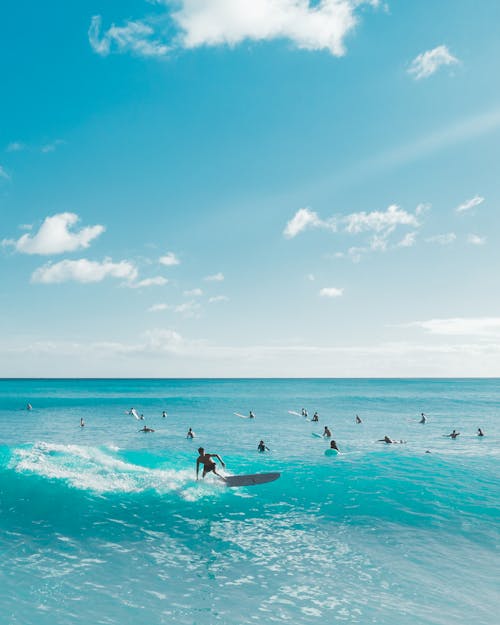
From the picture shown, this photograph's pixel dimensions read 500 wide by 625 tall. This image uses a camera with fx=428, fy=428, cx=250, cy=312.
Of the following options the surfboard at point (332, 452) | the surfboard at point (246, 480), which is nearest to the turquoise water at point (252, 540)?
the surfboard at point (246, 480)

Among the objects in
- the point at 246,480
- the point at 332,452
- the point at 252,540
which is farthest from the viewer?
the point at 332,452

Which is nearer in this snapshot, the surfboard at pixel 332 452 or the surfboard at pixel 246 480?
the surfboard at pixel 246 480

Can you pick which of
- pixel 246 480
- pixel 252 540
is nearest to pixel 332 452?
pixel 246 480

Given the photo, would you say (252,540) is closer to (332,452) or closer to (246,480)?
(246,480)

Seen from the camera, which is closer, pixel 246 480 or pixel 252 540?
pixel 252 540

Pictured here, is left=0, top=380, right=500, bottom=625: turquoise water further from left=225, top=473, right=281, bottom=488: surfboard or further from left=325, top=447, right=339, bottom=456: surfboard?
left=325, top=447, right=339, bottom=456: surfboard

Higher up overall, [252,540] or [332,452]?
[252,540]

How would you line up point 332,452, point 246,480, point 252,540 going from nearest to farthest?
point 252,540
point 246,480
point 332,452

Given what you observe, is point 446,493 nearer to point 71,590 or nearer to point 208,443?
point 71,590

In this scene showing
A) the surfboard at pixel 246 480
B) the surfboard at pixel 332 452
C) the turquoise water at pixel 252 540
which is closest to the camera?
the turquoise water at pixel 252 540

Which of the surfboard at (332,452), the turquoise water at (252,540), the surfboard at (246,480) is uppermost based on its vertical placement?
the surfboard at (246,480)

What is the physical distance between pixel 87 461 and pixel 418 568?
25787mm

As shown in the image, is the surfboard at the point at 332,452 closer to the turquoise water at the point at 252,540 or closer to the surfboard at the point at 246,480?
the turquoise water at the point at 252,540

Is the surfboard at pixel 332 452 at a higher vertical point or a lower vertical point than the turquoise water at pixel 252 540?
→ lower
